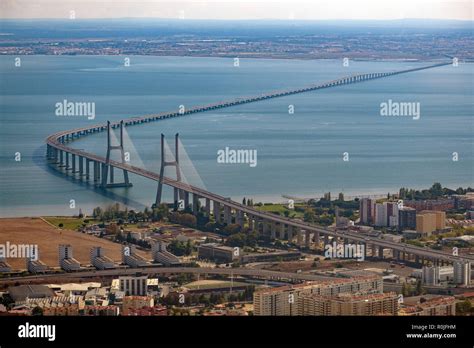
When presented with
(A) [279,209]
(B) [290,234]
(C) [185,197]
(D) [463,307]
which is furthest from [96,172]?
(D) [463,307]

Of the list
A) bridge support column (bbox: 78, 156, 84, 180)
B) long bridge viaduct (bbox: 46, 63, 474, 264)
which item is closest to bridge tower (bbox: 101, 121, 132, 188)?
long bridge viaduct (bbox: 46, 63, 474, 264)

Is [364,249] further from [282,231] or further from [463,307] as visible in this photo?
[463,307]

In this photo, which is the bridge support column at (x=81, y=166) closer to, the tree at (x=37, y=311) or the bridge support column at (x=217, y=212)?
the bridge support column at (x=217, y=212)

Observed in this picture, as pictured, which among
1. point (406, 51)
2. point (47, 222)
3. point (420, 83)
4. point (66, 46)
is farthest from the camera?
point (420, 83)

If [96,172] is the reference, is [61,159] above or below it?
above

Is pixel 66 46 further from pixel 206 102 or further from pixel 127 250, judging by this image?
pixel 206 102

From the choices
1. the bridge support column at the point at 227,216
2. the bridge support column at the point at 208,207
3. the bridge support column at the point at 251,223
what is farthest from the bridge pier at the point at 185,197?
the bridge support column at the point at 251,223

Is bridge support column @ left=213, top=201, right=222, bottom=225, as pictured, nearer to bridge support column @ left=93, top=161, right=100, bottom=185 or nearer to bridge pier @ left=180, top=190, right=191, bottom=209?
bridge pier @ left=180, top=190, right=191, bottom=209

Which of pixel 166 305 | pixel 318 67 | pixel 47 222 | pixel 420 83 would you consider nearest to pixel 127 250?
pixel 47 222
